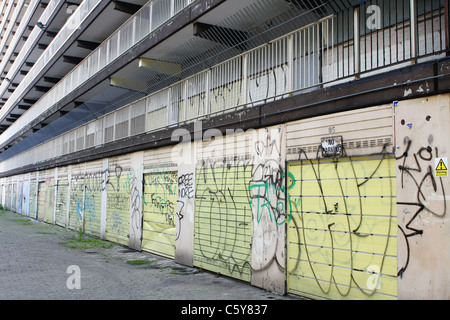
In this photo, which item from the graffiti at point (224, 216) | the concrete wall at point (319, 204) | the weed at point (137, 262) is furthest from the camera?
the weed at point (137, 262)

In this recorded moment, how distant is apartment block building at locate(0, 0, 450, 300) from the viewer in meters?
4.97

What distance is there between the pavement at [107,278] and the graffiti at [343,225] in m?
0.76

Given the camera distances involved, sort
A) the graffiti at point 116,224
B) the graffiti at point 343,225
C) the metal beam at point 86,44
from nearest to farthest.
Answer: the graffiti at point 343,225, the graffiti at point 116,224, the metal beam at point 86,44

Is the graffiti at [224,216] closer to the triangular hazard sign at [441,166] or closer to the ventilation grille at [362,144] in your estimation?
the ventilation grille at [362,144]

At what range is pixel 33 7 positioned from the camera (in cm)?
2872

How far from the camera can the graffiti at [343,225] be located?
17.4 ft

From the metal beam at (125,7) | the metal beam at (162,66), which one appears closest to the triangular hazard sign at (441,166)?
the metal beam at (162,66)

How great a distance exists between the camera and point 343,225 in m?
5.81

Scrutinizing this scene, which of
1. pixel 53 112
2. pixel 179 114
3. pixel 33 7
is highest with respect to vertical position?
pixel 33 7

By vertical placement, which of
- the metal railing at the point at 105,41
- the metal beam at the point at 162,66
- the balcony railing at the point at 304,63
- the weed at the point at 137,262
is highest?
the metal railing at the point at 105,41

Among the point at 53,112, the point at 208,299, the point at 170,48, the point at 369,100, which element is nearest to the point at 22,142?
the point at 53,112

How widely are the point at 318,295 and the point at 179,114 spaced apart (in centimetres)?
617

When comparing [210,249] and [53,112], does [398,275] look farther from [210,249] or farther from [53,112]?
[53,112]

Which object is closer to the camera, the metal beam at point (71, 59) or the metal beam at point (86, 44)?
the metal beam at point (86, 44)
